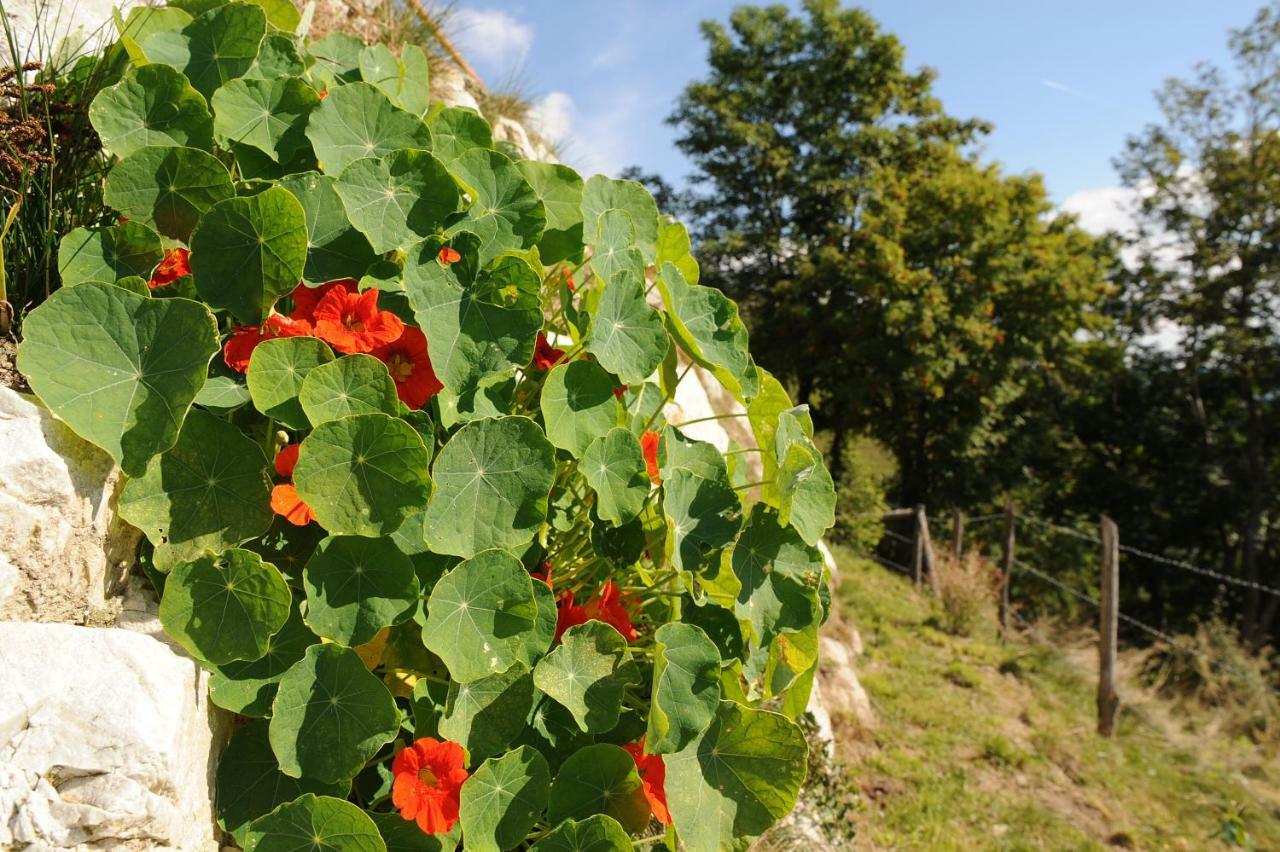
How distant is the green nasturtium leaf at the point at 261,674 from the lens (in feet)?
3.08

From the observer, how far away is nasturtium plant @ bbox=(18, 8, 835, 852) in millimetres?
918

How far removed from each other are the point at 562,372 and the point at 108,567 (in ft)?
2.04

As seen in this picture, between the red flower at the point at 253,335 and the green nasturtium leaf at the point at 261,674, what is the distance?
12.5 inches

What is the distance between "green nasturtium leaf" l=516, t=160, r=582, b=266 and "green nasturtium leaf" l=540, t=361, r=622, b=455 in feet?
0.89

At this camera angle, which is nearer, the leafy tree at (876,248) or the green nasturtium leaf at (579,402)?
the green nasturtium leaf at (579,402)

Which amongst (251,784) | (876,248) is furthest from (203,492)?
(876,248)

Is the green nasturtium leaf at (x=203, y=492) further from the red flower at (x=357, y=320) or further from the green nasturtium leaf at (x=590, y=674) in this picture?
the green nasturtium leaf at (x=590, y=674)

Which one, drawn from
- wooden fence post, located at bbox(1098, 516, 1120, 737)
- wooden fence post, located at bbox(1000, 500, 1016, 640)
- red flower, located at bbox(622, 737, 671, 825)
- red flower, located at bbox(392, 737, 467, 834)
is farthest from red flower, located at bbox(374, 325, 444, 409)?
wooden fence post, located at bbox(1000, 500, 1016, 640)

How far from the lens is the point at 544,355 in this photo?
1.27m

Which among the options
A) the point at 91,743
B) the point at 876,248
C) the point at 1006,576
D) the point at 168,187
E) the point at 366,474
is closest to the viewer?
the point at 91,743

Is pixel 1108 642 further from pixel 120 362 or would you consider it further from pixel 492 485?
pixel 120 362

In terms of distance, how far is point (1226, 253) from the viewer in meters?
13.2

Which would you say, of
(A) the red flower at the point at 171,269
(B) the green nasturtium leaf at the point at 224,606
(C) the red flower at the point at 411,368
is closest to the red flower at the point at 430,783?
(B) the green nasturtium leaf at the point at 224,606

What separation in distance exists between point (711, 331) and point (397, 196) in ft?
1.67
